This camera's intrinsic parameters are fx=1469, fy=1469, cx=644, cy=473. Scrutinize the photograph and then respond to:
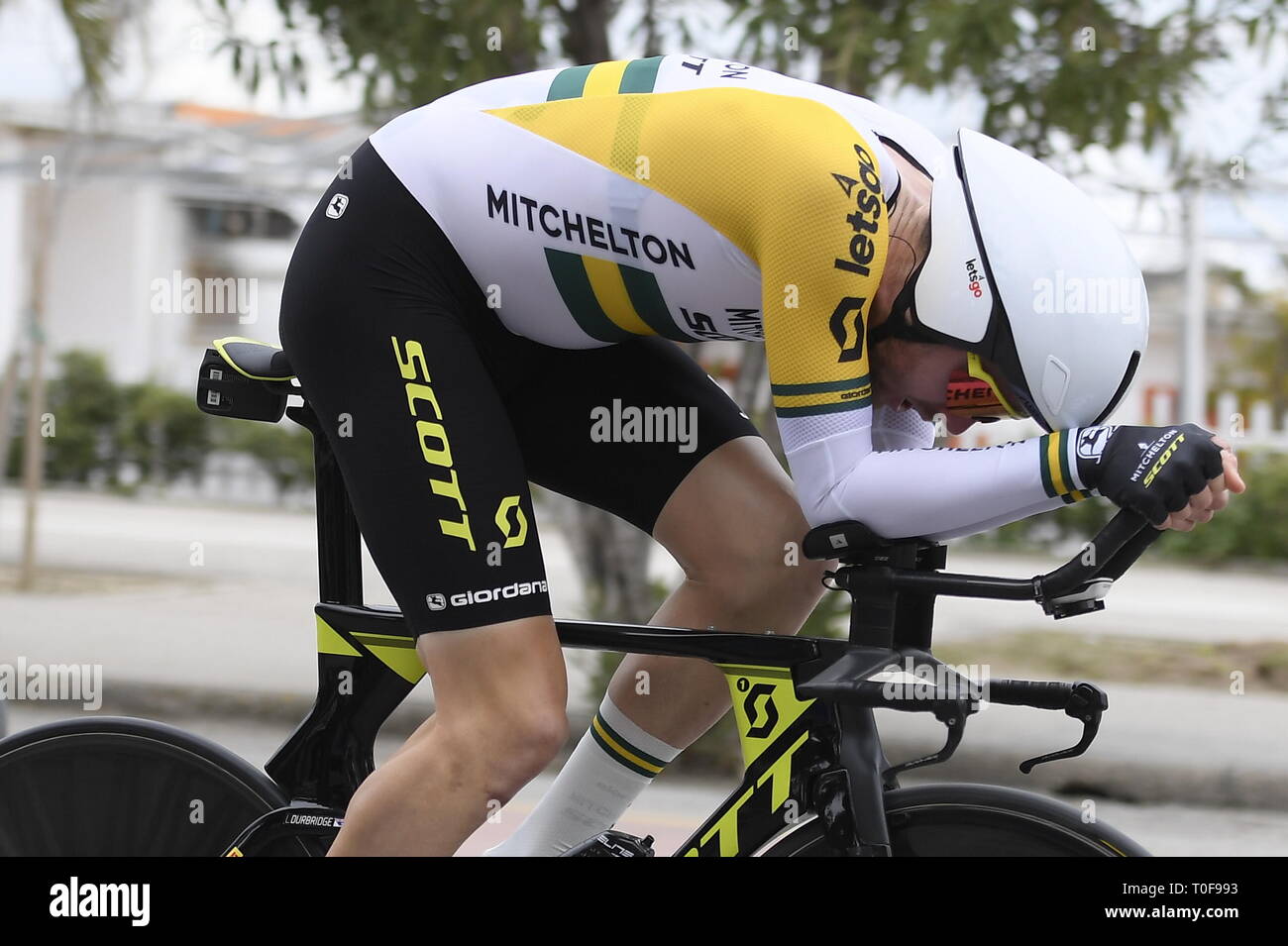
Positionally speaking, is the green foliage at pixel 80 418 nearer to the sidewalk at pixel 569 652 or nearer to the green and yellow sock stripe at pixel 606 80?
the sidewalk at pixel 569 652

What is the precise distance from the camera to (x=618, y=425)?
2242 millimetres

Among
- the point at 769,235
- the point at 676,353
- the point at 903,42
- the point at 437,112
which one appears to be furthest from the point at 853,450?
the point at 903,42

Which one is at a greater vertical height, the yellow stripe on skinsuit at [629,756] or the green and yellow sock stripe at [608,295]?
the green and yellow sock stripe at [608,295]

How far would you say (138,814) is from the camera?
7.88 feet

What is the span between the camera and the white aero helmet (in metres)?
1.75

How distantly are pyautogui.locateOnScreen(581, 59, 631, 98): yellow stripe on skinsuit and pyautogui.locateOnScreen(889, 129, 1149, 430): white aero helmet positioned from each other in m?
0.47

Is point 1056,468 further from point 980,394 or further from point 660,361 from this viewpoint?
point 660,361

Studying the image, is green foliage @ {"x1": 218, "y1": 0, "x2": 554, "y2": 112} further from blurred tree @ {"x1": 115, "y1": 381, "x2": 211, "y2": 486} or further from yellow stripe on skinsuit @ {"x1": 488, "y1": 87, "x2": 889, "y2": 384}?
blurred tree @ {"x1": 115, "y1": 381, "x2": 211, "y2": 486}

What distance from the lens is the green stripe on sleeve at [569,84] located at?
2.02 metres

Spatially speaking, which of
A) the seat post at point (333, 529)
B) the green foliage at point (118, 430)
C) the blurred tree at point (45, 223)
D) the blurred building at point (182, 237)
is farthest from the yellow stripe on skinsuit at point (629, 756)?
the green foliage at point (118, 430)

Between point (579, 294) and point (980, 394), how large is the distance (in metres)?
0.55

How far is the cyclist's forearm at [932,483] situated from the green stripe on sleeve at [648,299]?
306 millimetres

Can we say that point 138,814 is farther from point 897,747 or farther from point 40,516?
point 40,516
